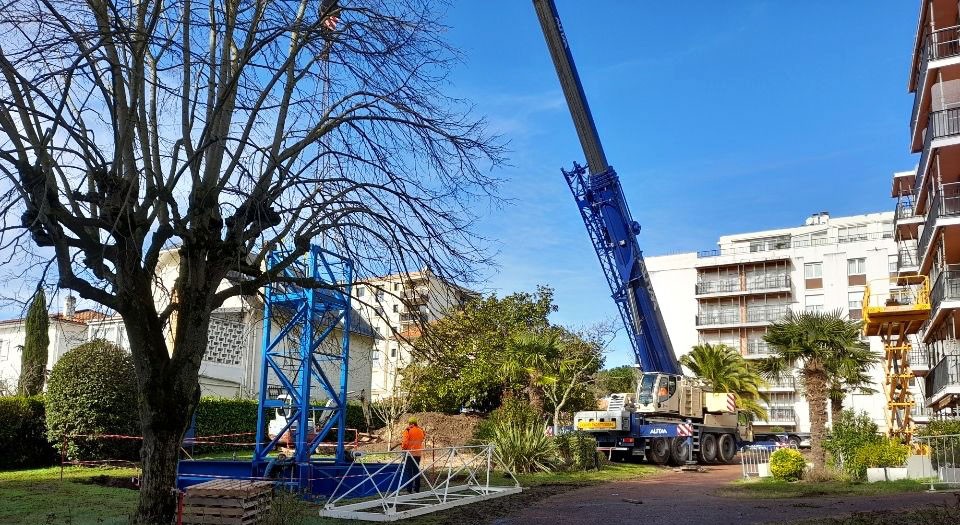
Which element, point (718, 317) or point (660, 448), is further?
point (718, 317)

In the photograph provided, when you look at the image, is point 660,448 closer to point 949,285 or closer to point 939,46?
point 949,285

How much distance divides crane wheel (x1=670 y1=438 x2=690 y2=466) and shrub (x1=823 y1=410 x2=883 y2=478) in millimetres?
7565

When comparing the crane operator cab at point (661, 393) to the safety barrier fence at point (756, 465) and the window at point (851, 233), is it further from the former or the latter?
the window at point (851, 233)

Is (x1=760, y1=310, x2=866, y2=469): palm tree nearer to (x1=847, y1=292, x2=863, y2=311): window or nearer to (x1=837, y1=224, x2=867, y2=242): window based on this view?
(x1=847, y1=292, x2=863, y2=311): window

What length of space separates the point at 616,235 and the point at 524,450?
844 cm

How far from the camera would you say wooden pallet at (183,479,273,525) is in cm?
985

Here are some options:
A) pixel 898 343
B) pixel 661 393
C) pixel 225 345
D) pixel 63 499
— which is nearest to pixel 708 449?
pixel 661 393

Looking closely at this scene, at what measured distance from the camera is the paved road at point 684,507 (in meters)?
12.7

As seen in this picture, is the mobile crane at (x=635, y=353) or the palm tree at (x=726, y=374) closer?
the mobile crane at (x=635, y=353)

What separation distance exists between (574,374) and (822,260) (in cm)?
3717

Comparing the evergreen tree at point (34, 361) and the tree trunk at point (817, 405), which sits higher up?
the evergreen tree at point (34, 361)

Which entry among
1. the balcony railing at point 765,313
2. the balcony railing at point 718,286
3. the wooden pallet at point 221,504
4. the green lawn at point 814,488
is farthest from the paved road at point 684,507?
the balcony railing at point 718,286

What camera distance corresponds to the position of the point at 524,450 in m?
22.2

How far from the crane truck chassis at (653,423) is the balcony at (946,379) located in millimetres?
7806
